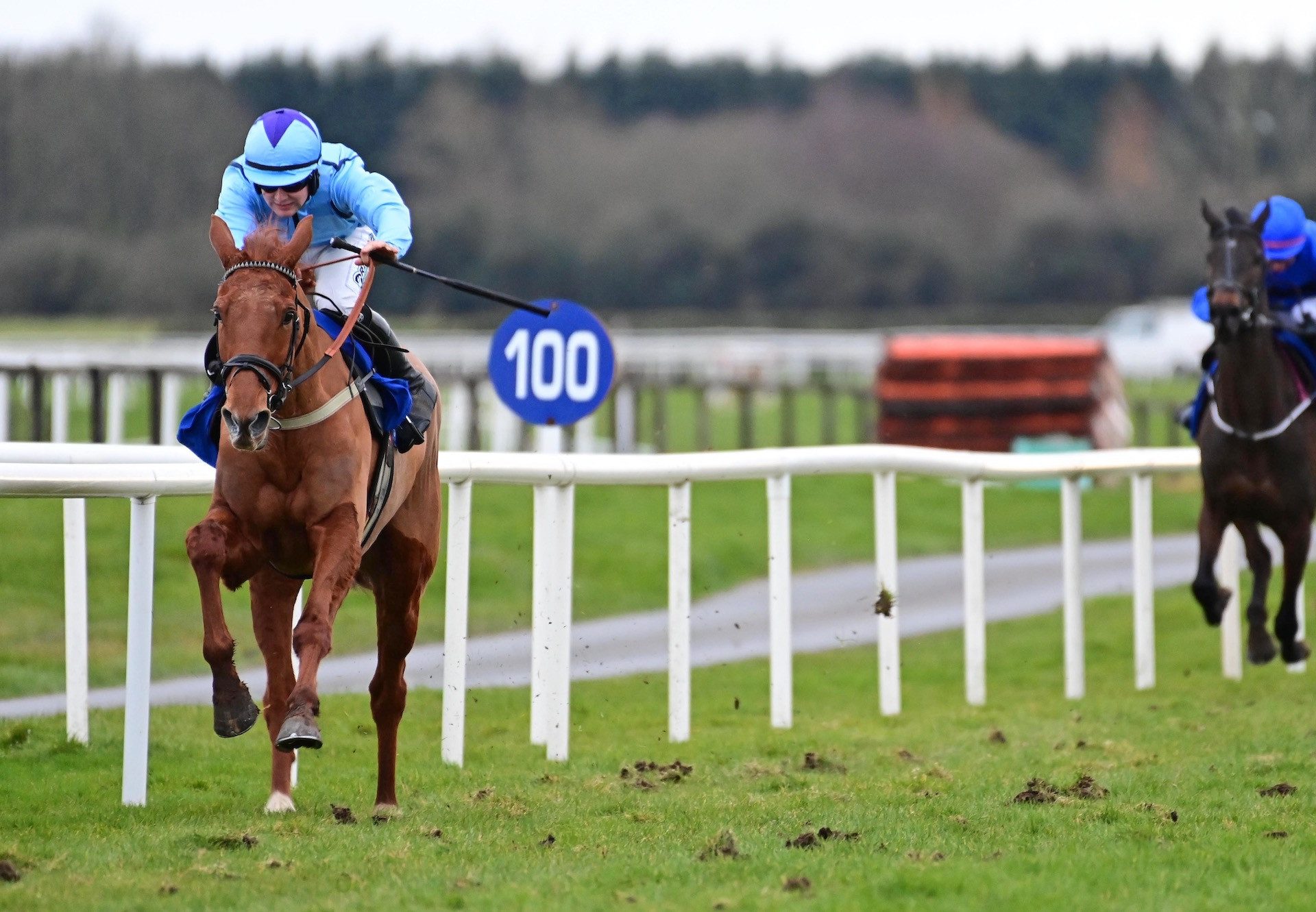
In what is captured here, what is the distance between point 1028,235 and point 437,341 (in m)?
27.9

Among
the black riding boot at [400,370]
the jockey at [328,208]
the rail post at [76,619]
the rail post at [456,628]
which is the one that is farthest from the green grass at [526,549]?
the jockey at [328,208]

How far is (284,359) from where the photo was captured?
507 centimetres

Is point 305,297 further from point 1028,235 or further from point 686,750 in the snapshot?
point 1028,235

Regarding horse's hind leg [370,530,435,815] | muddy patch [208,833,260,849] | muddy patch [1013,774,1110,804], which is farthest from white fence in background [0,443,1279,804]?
muddy patch [1013,774,1110,804]

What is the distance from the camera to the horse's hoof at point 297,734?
4949mm

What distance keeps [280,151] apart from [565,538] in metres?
2.04

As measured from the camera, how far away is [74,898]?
429 cm

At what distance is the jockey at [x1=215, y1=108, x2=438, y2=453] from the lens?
5449 mm

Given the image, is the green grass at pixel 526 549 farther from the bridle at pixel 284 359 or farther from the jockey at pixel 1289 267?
the jockey at pixel 1289 267

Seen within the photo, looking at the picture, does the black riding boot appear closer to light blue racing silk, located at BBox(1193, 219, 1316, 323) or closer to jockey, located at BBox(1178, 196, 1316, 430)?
jockey, located at BBox(1178, 196, 1316, 430)


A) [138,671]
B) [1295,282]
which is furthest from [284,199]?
[1295,282]

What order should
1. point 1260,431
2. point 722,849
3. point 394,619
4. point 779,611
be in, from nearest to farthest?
point 722,849 < point 394,619 < point 779,611 < point 1260,431

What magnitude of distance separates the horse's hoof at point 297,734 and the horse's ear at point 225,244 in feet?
3.82

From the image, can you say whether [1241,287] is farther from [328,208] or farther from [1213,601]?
[328,208]
